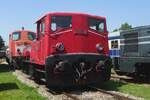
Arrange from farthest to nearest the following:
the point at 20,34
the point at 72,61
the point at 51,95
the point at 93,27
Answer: the point at 20,34
the point at 93,27
the point at 72,61
the point at 51,95

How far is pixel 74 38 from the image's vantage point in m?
13.3

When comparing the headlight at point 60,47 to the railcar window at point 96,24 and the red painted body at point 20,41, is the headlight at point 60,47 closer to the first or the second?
the railcar window at point 96,24

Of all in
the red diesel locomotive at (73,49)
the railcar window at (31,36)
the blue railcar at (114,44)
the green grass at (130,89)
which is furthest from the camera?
the railcar window at (31,36)

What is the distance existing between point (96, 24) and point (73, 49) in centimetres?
142

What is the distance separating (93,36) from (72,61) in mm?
1452

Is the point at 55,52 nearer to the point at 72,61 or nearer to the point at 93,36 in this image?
the point at 72,61

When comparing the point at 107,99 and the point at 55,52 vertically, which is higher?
the point at 55,52

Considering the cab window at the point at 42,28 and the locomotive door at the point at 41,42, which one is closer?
the locomotive door at the point at 41,42

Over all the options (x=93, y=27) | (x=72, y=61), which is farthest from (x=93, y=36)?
(x=72, y=61)

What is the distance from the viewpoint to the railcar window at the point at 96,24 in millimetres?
13657

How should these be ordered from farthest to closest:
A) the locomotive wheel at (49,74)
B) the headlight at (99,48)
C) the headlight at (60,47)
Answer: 1. the headlight at (99,48)
2. the headlight at (60,47)
3. the locomotive wheel at (49,74)

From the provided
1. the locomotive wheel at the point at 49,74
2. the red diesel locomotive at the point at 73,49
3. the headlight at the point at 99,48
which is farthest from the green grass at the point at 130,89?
the locomotive wheel at the point at 49,74

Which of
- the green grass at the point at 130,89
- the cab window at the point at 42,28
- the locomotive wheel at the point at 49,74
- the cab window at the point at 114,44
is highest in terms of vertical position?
the cab window at the point at 42,28

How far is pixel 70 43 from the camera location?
13203 millimetres
